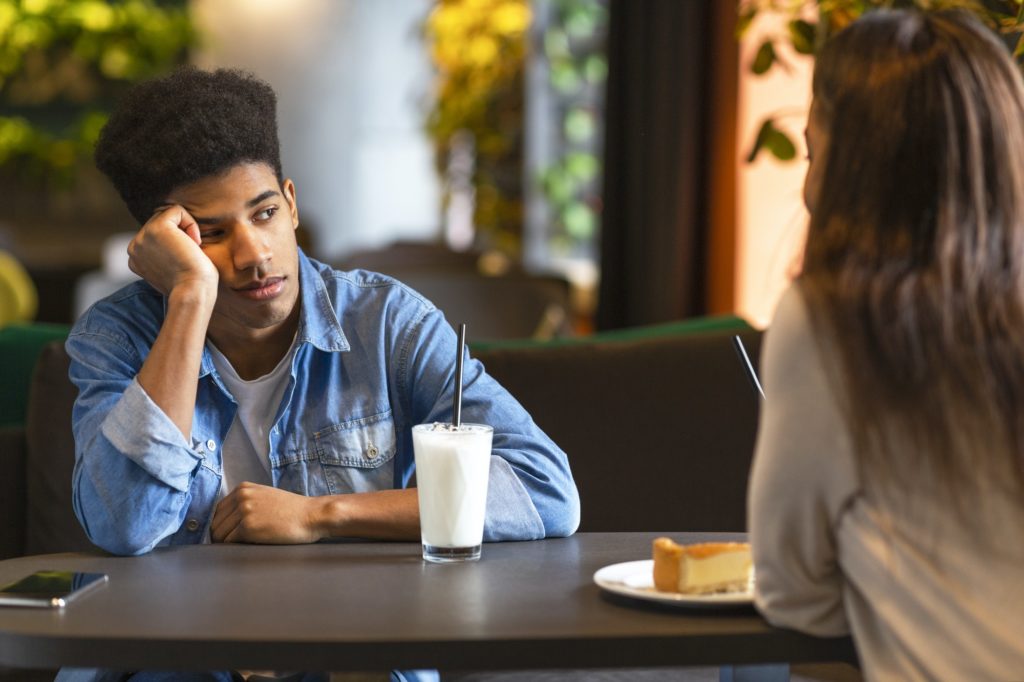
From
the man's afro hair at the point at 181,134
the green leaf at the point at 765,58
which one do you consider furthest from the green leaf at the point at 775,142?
the man's afro hair at the point at 181,134

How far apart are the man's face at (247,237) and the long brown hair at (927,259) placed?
30.3 inches

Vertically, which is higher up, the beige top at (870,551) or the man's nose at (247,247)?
the man's nose at (247,247)

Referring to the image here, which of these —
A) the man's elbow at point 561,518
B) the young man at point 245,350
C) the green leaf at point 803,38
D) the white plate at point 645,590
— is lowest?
the man's elbow at point 561,518

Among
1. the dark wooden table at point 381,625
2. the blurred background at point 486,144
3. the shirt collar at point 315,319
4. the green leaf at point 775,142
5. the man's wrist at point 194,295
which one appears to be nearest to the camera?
the dark wooden table at point 381,625

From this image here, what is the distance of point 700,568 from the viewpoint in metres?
1.16

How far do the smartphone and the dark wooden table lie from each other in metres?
0.01

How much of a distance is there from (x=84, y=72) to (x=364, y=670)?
870cm

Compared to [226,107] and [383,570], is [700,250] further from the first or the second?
[383,570]

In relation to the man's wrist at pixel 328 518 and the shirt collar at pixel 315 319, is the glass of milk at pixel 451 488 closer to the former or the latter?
the man's wrist at pixel 328 518

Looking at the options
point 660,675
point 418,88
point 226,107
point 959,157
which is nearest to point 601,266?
point 660,675

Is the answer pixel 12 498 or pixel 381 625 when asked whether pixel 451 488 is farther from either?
pixel 12 498

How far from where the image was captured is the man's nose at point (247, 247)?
1.63 m

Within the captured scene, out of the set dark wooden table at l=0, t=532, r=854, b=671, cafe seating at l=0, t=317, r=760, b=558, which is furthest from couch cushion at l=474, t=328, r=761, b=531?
dark wooden table at l=0, t=532, r=854, b=671

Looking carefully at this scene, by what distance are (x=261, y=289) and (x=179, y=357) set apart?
16 centimetres
